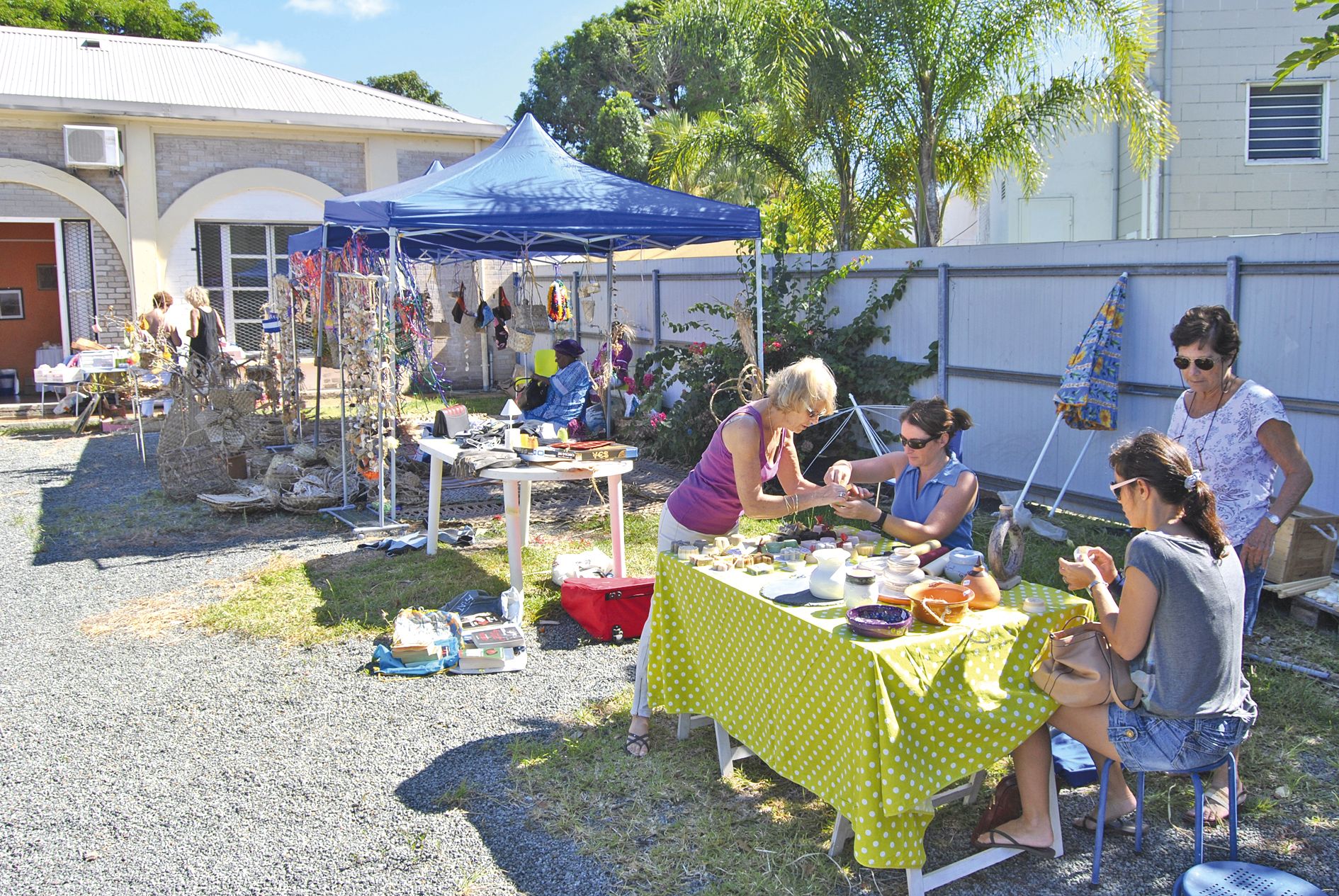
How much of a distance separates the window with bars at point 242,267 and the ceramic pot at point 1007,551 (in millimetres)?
13540

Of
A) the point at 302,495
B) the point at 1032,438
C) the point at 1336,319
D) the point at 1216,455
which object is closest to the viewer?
the point at 1216,455

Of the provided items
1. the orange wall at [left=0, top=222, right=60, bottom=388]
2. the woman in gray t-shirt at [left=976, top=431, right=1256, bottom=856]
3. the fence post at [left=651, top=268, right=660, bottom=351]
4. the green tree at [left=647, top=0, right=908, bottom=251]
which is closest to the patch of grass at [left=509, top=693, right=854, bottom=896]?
the woman in gray t-shirt at [left=976, top=431, right=1256, bottom=856]

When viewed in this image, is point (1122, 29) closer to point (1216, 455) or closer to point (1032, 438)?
point (1032, 438)

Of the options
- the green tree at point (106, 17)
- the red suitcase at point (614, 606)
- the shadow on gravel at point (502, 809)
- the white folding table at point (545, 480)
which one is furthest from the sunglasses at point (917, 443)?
the green tree at point (106, 17)

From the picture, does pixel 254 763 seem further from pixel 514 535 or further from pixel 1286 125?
pixel 1286 125

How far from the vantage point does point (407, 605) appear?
566cm

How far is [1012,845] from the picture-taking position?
10.1 feet

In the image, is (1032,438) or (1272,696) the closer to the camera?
(1272,696)

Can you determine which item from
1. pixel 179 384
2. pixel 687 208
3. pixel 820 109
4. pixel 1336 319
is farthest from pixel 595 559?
pixel 820 109

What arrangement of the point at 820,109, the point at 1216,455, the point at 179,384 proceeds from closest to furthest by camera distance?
the point at 1216,455
the point at 179,384
the point at 820,109

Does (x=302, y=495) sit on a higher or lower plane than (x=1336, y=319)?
lower

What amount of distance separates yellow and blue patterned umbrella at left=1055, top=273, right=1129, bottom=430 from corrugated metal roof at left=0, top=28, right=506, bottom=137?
38.7 ft

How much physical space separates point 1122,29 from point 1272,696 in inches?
286

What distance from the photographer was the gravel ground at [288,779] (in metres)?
3.11
